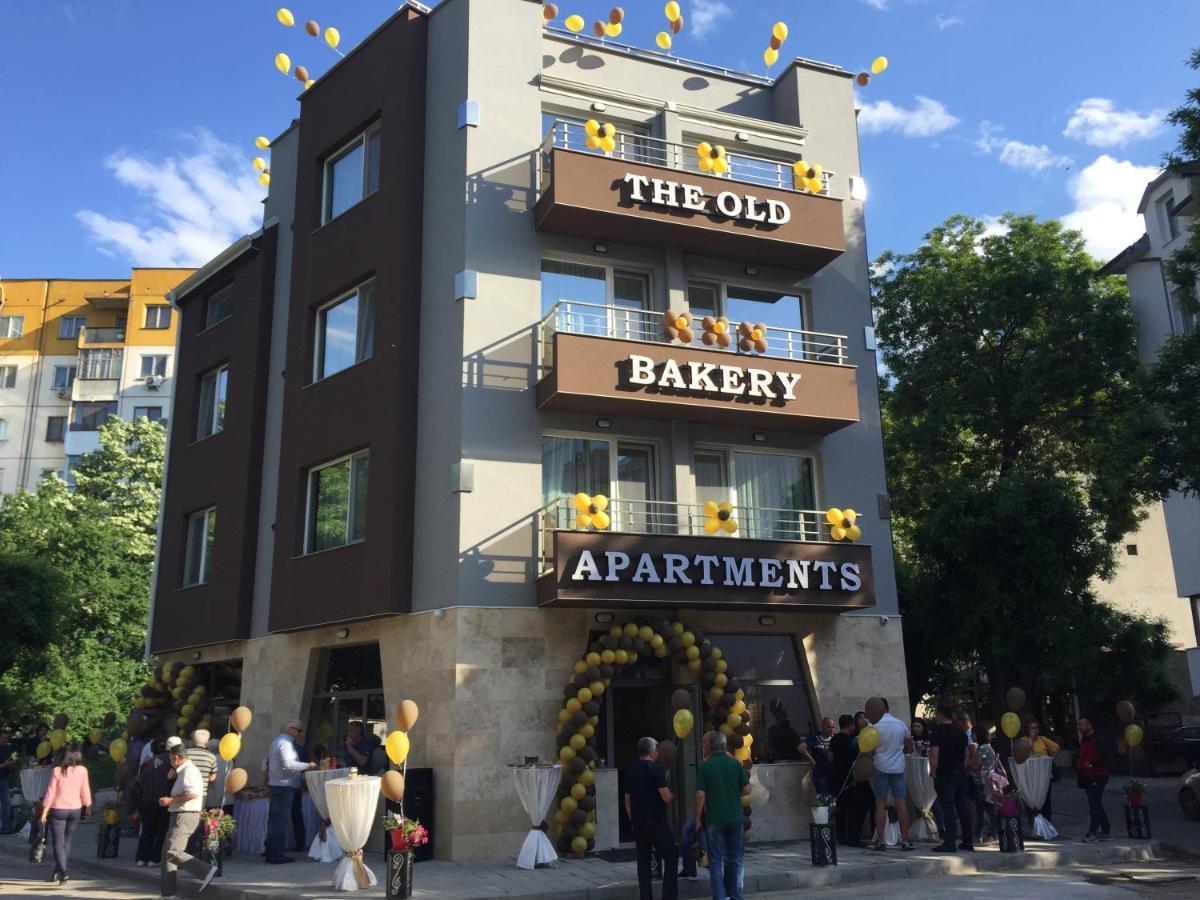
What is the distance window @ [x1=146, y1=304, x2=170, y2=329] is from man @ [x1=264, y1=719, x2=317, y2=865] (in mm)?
45574

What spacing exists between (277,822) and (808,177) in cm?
1427

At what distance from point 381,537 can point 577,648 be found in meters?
3.69

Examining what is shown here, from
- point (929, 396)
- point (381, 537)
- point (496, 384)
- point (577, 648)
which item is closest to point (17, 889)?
point (381, 537)

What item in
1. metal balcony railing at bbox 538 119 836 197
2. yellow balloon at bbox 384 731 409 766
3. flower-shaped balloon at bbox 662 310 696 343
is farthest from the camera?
metal balcony railing at bbox 538 119 836 197

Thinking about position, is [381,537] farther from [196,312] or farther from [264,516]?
[196,312]

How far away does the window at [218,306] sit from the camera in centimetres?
2394

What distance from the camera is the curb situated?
12203 millimetres

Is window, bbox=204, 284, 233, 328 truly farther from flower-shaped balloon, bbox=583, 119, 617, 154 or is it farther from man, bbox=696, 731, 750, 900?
man, bbox=696, 731, 750, 900

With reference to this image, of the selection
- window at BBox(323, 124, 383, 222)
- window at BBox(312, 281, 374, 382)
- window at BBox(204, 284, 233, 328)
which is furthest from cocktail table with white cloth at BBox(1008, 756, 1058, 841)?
window at BBox(204, 284, 233, 328)

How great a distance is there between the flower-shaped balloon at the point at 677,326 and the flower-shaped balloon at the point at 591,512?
11.2ft

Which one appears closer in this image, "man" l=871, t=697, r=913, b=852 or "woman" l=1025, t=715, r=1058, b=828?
"man" l=871, t=697, r=913, b=852

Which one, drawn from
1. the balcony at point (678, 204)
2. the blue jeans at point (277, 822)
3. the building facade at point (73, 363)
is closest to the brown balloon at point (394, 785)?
the blue jeans at point (277, 822)

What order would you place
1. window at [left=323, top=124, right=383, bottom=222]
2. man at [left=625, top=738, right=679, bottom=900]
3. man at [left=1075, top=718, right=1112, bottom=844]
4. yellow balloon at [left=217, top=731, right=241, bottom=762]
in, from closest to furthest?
man at [left=625, top=738, right=679, bottom=900] → yellow balloon at [left=217, top=731, right=241, bottom=762] → man at [left=1075, top=718, right=1112, bottom=844] → window at [left=323, top=124, right=383, bottom=222]

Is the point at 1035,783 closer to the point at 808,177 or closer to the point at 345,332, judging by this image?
the point at 808,177
